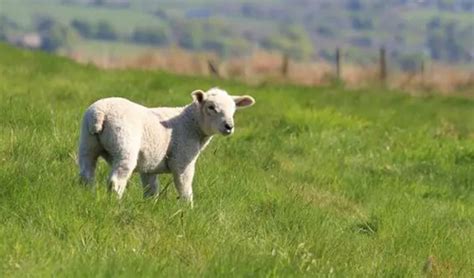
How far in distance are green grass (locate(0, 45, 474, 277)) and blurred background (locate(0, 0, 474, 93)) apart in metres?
12.6

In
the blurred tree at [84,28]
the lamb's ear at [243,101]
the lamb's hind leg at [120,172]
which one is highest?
the lamb's ear at [243,101]

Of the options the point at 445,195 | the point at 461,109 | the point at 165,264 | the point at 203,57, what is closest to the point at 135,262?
the point at 165,264

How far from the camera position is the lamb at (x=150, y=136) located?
607 centimetres

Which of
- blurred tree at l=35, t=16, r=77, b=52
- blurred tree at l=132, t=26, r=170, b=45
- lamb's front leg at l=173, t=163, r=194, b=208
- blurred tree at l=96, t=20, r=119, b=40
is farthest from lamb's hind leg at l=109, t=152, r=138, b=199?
blurred tree at l=96, t=20, r=119, b=40

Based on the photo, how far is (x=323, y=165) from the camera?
34.6 feet

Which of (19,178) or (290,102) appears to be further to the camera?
(290,102)

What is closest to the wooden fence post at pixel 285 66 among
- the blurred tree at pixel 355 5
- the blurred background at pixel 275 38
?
the blurred background at pixel 275 38

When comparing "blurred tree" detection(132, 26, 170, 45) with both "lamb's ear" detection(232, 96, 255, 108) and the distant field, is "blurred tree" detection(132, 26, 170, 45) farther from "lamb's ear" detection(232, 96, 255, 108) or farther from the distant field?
"lamb's ear" detection(232, 96, 255, 108)

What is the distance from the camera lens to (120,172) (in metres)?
6.08

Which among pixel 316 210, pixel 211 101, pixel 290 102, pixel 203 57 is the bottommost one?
pixel 203 57

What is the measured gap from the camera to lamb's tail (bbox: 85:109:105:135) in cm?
599

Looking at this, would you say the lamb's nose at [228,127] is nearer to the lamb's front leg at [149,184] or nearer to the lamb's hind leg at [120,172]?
the lamb's front leg at [149,184]

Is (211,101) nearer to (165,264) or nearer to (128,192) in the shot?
(128,192)

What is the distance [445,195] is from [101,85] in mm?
7228
